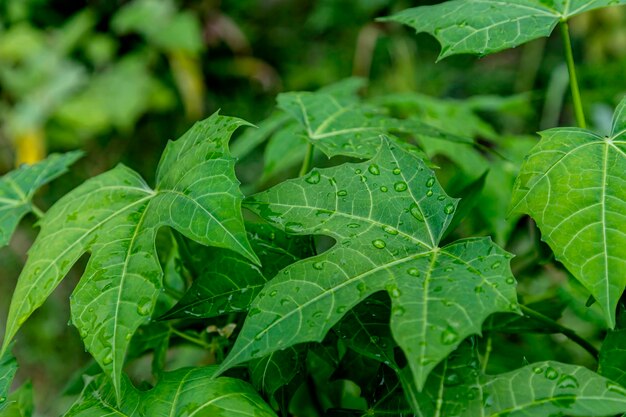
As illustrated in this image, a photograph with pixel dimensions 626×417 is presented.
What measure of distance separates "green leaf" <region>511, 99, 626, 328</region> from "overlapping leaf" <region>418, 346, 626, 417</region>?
0.06 metres

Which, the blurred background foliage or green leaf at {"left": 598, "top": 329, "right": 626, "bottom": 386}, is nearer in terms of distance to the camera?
green leaf at {"left": 598, "top": 329, "right": 626, "bottom": 386}

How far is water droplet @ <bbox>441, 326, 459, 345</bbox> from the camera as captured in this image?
0.50 metres

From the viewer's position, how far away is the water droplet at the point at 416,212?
2.12 ft

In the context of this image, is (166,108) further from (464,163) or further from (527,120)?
(464,163)

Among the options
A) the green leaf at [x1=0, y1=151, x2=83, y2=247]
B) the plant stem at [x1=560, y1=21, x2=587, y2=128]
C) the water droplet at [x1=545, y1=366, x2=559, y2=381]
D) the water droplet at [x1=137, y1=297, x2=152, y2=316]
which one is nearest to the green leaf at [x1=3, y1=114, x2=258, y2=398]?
the water droplet at [x1=137, y1=297, x2=152, y2=316]

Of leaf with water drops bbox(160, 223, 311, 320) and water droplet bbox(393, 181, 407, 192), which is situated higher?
water droplet bbox(393, 181, 407, 192)

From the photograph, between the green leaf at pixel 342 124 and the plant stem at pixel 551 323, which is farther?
the green leaf at pixel 342 124

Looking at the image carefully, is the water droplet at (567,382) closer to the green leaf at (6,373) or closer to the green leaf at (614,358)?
the green leaf at (614,358)

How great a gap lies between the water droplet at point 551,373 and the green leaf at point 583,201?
66 mm

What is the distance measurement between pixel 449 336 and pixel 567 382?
12 centimetres

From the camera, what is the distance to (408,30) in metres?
3.50

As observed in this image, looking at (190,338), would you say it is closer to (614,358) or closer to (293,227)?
(293,227)

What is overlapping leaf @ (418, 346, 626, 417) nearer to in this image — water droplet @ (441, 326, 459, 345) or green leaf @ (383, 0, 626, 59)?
water droplet @ (441, 326, 459, 345)

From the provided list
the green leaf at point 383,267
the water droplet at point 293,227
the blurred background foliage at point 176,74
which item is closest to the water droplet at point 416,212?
the green leaf at point 383,267
